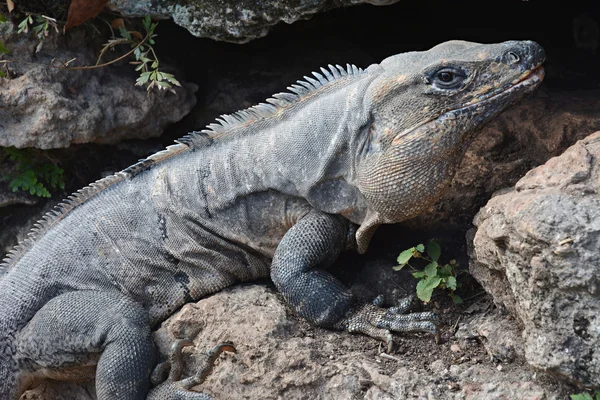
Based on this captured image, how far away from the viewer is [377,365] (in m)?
3.34

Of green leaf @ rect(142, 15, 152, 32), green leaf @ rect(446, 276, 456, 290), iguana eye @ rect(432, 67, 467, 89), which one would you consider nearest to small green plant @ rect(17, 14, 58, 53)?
green leaf @ rect(142, 15, 152, 32)

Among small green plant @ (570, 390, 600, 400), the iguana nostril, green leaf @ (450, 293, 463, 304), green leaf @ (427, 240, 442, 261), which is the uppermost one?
the iguana nostril

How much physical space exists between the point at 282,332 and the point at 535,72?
1.80 m

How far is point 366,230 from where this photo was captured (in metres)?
3.83

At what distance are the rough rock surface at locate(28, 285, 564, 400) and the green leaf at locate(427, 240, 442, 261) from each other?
0.44m

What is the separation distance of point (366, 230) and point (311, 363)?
82cm

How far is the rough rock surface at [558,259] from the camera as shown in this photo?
2.59m

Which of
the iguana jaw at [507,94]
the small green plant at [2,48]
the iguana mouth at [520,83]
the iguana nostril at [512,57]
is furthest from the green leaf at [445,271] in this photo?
the small green plant at [2,48]

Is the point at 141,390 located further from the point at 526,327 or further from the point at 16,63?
the point at 16,63

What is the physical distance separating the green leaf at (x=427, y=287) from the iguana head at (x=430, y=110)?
357 millimetres

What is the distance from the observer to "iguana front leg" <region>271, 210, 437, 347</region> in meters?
3.61

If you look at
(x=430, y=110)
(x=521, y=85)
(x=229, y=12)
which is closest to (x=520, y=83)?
(x=521, y=85)

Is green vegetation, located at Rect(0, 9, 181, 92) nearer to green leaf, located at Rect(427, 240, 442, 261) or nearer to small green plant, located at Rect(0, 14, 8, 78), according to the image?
small green plant, located at Rect(0, 14, 8, 78)

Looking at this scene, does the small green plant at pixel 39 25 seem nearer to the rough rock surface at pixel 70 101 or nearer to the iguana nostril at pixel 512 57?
the rough rock surface at pixel 70 101
